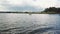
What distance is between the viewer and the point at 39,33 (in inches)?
1156

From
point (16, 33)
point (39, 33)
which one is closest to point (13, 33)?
point (16, 33)

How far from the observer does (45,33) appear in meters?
29.5

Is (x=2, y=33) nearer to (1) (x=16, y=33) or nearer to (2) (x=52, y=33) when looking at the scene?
(1) (x=16, y=33)

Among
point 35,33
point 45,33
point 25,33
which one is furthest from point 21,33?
point 45,33

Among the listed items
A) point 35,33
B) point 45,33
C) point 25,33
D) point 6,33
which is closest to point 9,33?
point 6,33

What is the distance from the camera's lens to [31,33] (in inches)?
1144

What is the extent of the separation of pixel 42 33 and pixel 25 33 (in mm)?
3367

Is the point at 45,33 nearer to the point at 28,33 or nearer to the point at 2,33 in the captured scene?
the point at 28,33

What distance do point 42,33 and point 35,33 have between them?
1386 mm

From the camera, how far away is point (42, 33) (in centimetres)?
2942

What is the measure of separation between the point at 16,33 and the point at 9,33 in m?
1.32

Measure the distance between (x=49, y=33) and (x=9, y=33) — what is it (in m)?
7.72

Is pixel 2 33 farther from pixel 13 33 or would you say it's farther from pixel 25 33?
pixel 25 33

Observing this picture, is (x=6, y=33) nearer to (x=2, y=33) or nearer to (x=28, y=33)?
(x=2, y=33)
